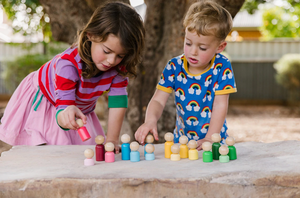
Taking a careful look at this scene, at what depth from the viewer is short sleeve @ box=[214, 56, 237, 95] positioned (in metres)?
2.36

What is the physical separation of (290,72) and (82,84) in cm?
950

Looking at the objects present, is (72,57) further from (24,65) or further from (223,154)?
(24,65)

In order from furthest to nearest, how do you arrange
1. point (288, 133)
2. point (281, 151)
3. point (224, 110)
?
point (288, 133)
point (224, 110)
point (281, 151)

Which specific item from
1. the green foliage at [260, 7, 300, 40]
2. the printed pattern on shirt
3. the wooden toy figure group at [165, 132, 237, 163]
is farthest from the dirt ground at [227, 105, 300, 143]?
the green foliage at [260, 7, 300, 40]

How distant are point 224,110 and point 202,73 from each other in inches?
12.4

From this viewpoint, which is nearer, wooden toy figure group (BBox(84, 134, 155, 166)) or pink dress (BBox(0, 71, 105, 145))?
wooden toy figure group (BBox(84, 134, 155, 166))

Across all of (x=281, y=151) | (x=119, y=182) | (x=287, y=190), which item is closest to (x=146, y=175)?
(x=119, y=182)

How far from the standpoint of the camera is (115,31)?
2.10 m

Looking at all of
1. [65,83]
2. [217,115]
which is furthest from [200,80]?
[65,83]

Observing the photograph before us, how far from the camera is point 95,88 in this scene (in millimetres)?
2500

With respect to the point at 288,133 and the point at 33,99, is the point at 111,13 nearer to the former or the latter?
the point at 33,99

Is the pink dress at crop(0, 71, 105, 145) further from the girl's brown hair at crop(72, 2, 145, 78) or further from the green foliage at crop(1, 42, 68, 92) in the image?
the green foliage at crop(1, 42, 68, 92)

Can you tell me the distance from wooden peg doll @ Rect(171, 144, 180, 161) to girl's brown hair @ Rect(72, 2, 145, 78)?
2.34ft

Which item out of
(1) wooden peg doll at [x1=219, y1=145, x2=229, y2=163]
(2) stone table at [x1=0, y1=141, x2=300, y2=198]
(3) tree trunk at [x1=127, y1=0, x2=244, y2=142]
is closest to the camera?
(2) stone table at [x1=0, y1=141, x2=300, y2=198]
